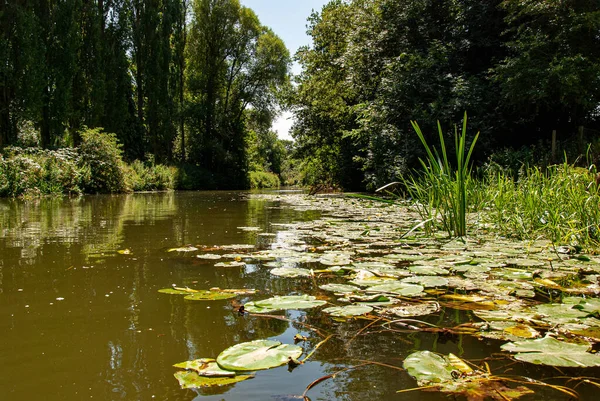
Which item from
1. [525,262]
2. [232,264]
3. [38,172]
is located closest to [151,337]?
[232,264]

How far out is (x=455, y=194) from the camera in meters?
3.12

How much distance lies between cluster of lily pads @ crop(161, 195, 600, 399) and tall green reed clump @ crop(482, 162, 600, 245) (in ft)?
0.60

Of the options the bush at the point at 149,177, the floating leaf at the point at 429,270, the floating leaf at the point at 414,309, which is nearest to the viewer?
the floating leaf at the point at 414,309

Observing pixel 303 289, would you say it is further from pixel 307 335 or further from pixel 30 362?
pixel 30 362

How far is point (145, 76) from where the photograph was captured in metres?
20.2

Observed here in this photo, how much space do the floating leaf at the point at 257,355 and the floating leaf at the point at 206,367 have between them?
0.01 meters

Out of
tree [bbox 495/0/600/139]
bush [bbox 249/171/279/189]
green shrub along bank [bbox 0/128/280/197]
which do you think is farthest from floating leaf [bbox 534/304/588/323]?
bush [bbox 249/171/279/189]

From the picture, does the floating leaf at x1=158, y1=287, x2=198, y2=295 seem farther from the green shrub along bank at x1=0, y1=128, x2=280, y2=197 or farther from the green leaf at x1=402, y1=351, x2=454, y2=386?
the green shrub along bank at x1=0, y1=128, x2=280, y2=197

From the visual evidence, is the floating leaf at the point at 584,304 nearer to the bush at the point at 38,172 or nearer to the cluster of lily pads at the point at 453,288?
the cluster of lily pads at the point at 453,288

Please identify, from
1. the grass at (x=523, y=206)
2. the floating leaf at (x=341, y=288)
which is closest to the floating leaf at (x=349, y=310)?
the floating leaf at (x=341, y=288)

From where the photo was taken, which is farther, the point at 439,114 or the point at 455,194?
the point at 439,114

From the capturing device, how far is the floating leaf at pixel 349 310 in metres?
1.45

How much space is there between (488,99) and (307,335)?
1051 cm

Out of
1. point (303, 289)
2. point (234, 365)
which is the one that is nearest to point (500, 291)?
point (303, 289)
